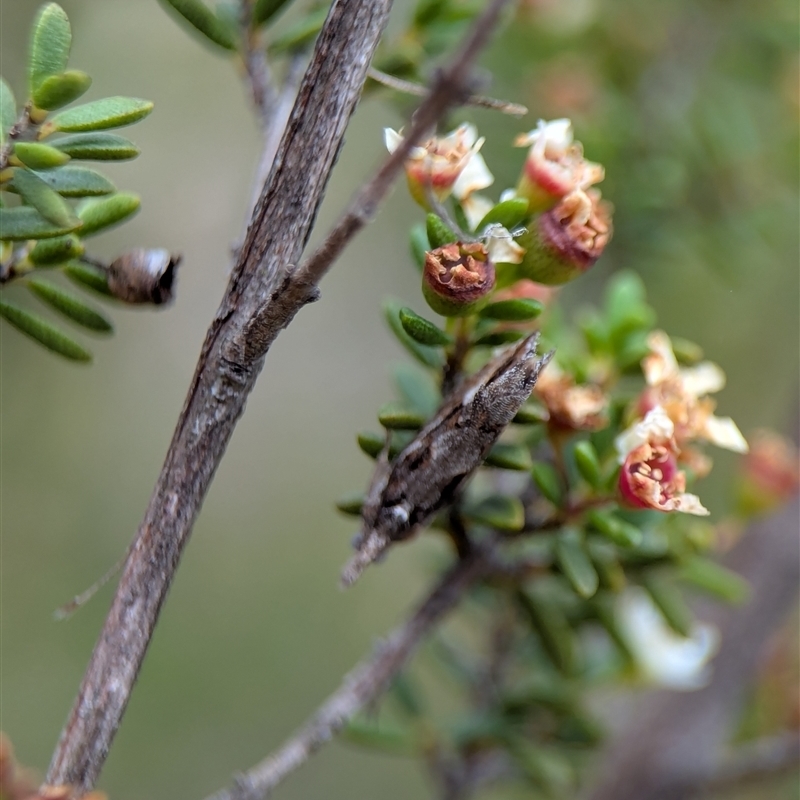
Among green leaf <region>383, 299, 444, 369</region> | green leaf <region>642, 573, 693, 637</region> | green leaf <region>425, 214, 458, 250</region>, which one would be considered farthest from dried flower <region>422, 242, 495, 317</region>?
green leaf <region>642, 573, 693, 637</region>

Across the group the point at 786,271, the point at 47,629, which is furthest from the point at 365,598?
the point at 786,271

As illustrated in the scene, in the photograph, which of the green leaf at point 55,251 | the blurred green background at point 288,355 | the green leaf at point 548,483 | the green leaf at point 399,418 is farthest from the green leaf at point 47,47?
the blurred green background at point 288,355

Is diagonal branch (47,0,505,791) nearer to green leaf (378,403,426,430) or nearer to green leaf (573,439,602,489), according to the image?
green leaf (378,403,426,430)

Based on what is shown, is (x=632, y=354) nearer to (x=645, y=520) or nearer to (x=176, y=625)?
(x=645, y=520)

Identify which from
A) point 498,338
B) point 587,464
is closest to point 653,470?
point 587,464

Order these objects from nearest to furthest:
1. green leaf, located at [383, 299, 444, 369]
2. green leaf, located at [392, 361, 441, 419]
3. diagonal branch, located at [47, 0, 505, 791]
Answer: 1. diagonal branch, located at [47, 0, 505, 791]
2. green leaf, located at [383, 299, 444, 369]
3. green leaf, located at [392, 361, 441, 419]
